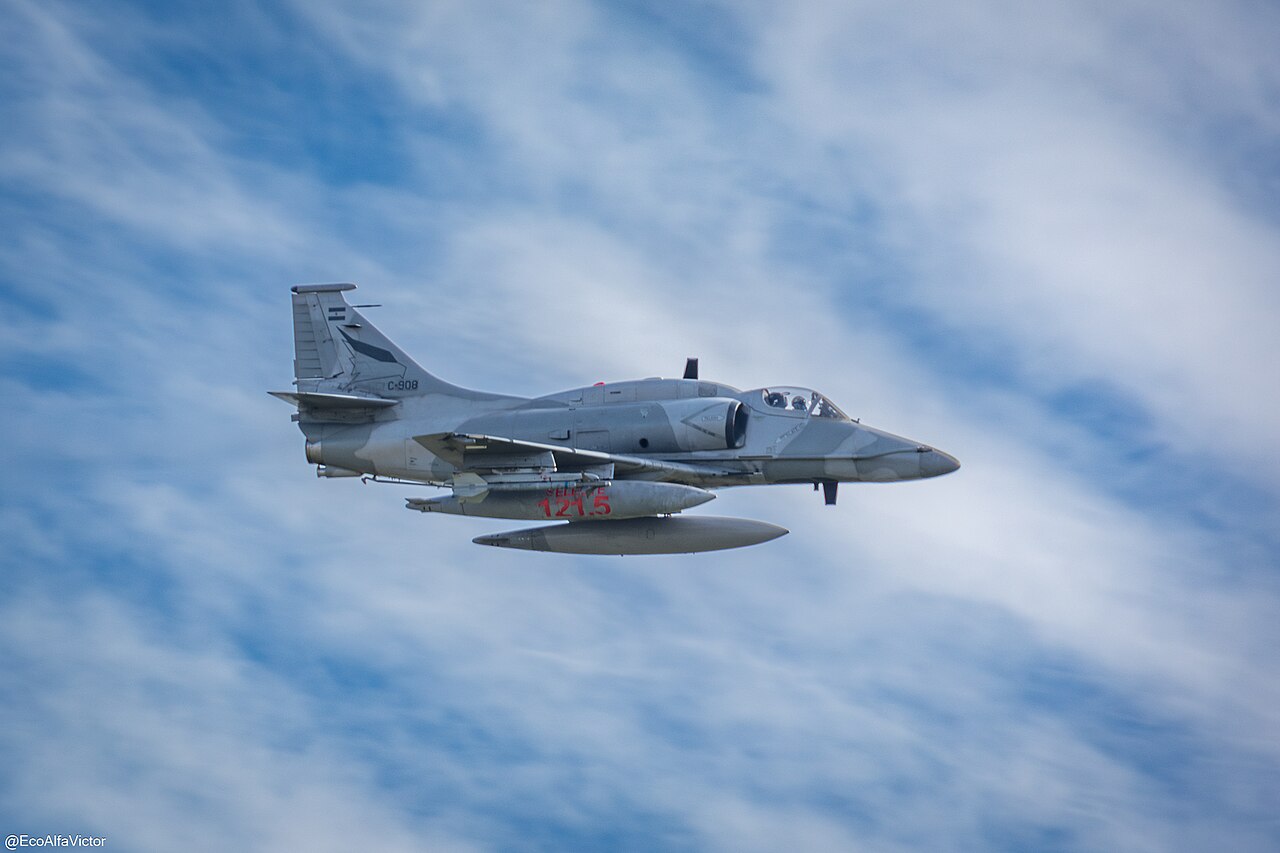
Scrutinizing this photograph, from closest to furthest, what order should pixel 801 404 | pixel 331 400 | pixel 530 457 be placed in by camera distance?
pixel 530 457 → pixel 801 404 → pixel 331 400

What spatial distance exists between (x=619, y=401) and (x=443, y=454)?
4.16m

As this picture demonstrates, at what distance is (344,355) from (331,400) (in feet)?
7.38

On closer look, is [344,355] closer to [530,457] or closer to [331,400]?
[331,400]

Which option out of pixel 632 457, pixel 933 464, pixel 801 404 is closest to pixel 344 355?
pixel 632 457

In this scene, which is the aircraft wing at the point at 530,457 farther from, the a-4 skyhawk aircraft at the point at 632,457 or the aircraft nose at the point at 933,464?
the aircraft nose at the point at 933,464

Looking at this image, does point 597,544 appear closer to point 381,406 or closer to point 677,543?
point 677,543

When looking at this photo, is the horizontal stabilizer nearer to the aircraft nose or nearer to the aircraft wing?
the aircraft wing

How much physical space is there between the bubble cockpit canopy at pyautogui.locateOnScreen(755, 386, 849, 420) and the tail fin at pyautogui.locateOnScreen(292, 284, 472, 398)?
7.44 meters

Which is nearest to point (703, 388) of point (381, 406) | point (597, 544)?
point (597, 544)

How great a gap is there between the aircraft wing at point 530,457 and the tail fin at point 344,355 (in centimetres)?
318

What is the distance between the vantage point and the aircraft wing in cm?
3325

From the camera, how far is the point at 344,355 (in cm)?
3750

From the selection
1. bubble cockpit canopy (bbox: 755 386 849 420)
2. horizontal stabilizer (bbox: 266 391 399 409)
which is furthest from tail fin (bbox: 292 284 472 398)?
bubble cockpit canopy (bbox: 755 386 849 420)

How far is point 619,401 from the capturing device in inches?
1371
